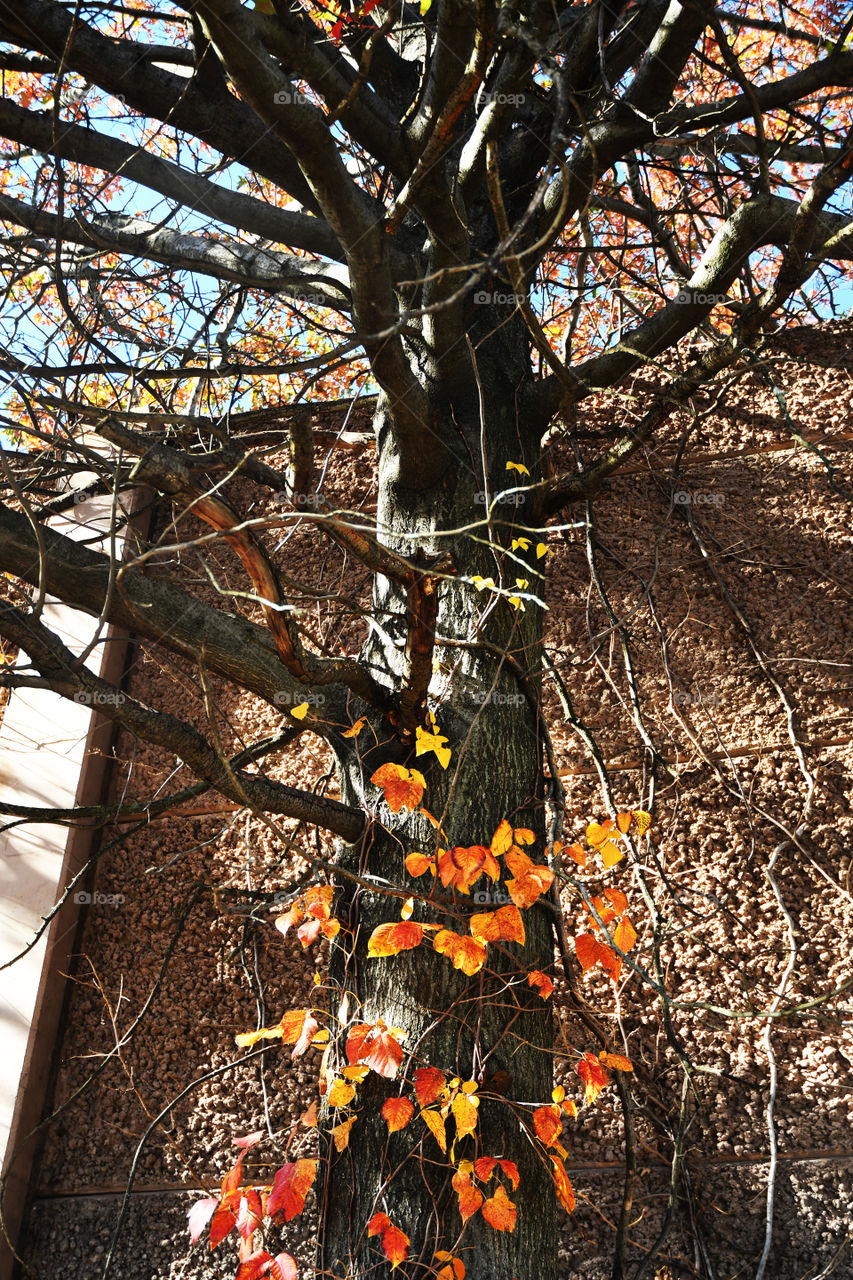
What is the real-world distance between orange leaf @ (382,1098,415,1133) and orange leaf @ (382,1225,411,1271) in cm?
15

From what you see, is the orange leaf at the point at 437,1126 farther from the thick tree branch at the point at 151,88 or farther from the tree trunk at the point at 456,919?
the thick tree branch at the point at 151,88

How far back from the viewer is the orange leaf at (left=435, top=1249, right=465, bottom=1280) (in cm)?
143

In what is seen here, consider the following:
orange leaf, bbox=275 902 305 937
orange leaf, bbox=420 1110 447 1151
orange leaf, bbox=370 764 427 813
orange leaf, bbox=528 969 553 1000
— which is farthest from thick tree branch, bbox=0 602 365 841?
orange leaf, bbox=420 1110 447 1151

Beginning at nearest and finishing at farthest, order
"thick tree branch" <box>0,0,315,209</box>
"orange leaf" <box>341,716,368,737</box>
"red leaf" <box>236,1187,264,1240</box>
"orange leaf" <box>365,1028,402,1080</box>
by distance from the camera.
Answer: "orange leaf" <box>365,1028,402,1080</box>, "red leaf" <box>236,1187,264,1240</box>, "orange leaf" <box>341,716,368,737</box>, "thick tree branch" <box>0,0,315,209</box>

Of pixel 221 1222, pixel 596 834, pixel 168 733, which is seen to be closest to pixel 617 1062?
pixel 596 834

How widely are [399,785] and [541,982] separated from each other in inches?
18.8

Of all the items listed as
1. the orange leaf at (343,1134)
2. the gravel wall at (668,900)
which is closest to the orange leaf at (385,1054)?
the orange leaf at (343,1134)

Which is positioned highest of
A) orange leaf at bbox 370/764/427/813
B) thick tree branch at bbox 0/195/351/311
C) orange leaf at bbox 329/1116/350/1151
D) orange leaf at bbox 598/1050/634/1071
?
thick tree branch at bbox 0/195/351/311

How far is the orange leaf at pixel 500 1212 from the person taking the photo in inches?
57.9

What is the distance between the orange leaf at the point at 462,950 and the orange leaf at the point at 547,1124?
0.27 m

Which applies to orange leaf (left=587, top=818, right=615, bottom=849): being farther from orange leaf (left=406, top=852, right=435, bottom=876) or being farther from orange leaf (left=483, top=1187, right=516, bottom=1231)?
orange leaf (left=483, top=1187, right=516, bottom=1231)

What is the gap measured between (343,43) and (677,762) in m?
2.34

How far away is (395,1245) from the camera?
145cm

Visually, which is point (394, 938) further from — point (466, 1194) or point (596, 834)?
point (596, 834)
